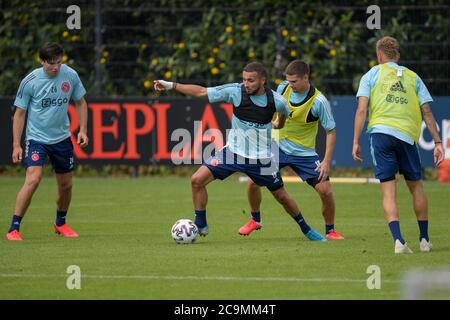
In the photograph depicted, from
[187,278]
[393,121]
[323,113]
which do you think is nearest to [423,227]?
[393,121]

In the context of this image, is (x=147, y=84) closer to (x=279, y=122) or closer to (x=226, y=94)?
(x=279, y=122)

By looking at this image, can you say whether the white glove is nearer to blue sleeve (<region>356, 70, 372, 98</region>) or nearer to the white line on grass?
blue sleeve (<region>356, 70, 372, 98</region>)

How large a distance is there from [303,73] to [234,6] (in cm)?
1295

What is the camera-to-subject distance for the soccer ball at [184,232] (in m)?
12.3

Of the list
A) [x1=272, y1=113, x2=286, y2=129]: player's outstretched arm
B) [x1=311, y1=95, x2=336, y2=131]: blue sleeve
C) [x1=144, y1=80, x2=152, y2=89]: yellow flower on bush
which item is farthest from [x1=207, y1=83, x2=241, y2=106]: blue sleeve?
[x1=144, y1=80, x2=152, y2=89]: yellow flower on bush

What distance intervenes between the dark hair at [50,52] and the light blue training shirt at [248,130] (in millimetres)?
1921

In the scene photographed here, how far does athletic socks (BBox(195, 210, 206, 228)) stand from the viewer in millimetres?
12578

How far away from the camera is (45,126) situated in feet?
43.1

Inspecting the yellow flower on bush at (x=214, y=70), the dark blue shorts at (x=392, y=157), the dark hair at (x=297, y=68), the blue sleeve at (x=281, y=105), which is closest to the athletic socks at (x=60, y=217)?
the blue sleeve at (x=281, y=105)

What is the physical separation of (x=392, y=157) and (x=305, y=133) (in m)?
1.93
